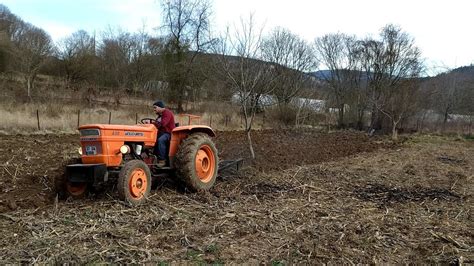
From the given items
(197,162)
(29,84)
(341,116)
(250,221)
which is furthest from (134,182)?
(341,116)

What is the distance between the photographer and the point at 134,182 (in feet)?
20.7

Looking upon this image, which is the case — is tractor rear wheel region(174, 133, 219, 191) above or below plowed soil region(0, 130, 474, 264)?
above

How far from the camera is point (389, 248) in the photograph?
4.93 metres

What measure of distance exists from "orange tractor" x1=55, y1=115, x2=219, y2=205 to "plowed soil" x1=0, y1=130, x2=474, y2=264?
0.26 metres

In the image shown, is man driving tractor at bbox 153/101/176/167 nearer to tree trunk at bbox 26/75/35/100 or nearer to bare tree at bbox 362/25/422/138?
tree trunk at bbox 26/75/35/100

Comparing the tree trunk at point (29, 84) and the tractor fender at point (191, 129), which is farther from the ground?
the tree trunk at point (29, 84)

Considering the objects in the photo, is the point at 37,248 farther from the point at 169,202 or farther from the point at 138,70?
the point at 138,70

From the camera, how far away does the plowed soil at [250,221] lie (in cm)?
459

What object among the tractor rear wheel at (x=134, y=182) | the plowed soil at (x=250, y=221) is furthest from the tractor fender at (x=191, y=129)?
the tractor rear wheel at (x=134, y=182)

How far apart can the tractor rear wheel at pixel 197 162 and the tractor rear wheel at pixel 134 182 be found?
75 centimetres

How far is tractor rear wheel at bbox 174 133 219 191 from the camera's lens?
23.6 ft

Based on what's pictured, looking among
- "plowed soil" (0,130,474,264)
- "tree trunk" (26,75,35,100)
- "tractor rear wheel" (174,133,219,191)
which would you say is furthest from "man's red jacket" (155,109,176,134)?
"tree trunk" (26,75,35,100)

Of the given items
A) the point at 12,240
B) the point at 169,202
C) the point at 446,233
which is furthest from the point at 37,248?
the point at 446,233

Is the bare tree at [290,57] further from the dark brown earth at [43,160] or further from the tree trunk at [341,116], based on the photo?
the dark brown earth at [43,160]
